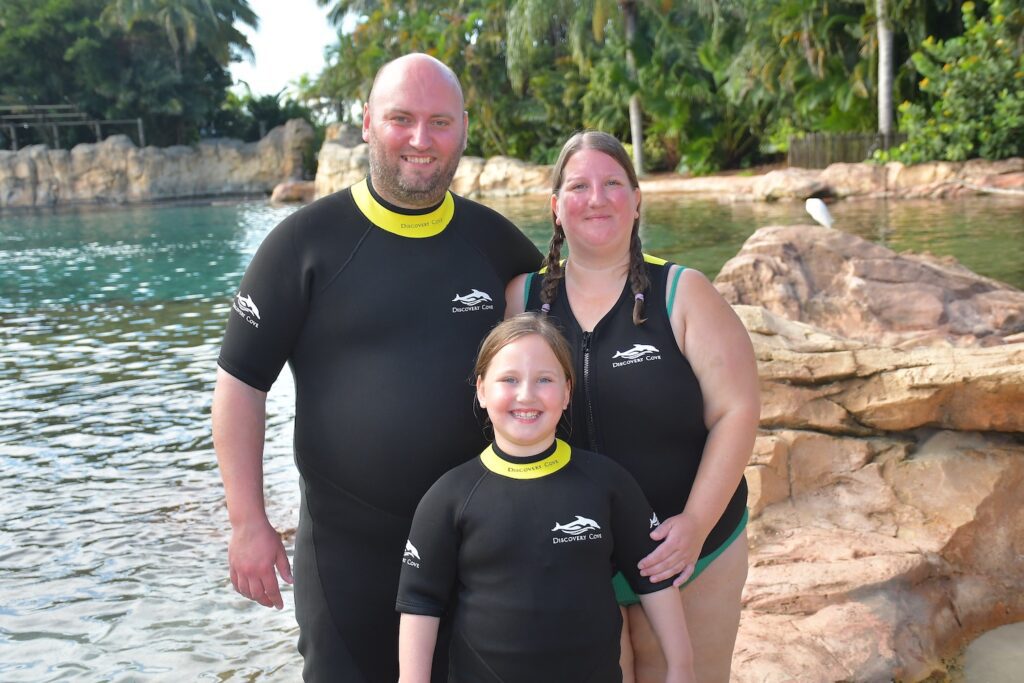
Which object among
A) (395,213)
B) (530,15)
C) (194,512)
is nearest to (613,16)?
(530,15)

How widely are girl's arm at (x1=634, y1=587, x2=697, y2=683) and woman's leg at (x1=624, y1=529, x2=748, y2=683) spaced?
128 mm

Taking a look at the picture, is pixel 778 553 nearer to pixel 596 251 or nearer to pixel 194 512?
pixel 596 251

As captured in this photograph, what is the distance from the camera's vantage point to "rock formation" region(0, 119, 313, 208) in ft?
125

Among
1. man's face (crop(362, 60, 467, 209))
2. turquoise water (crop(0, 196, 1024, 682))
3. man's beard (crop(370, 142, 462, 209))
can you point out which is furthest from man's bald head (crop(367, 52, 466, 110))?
turquoise water (crop(0, 196, 1024, 682))

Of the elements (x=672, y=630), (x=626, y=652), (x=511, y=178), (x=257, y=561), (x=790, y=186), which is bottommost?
(x=626, y=652)

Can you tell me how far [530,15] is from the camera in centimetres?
2655

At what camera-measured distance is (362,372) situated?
2408 millimetres

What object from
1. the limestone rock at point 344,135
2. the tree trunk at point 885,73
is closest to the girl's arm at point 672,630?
the tree trunk at point 885,73

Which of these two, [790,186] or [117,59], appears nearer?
[790,186]

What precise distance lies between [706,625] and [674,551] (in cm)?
30

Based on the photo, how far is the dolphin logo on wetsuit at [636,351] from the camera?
2.28 meters

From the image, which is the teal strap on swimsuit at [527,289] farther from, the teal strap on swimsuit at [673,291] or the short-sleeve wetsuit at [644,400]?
the teal strap on swimsuit at [673,291]

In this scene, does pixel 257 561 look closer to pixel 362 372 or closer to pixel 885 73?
pixel 362 372

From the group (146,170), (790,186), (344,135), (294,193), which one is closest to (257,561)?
(790,186)
